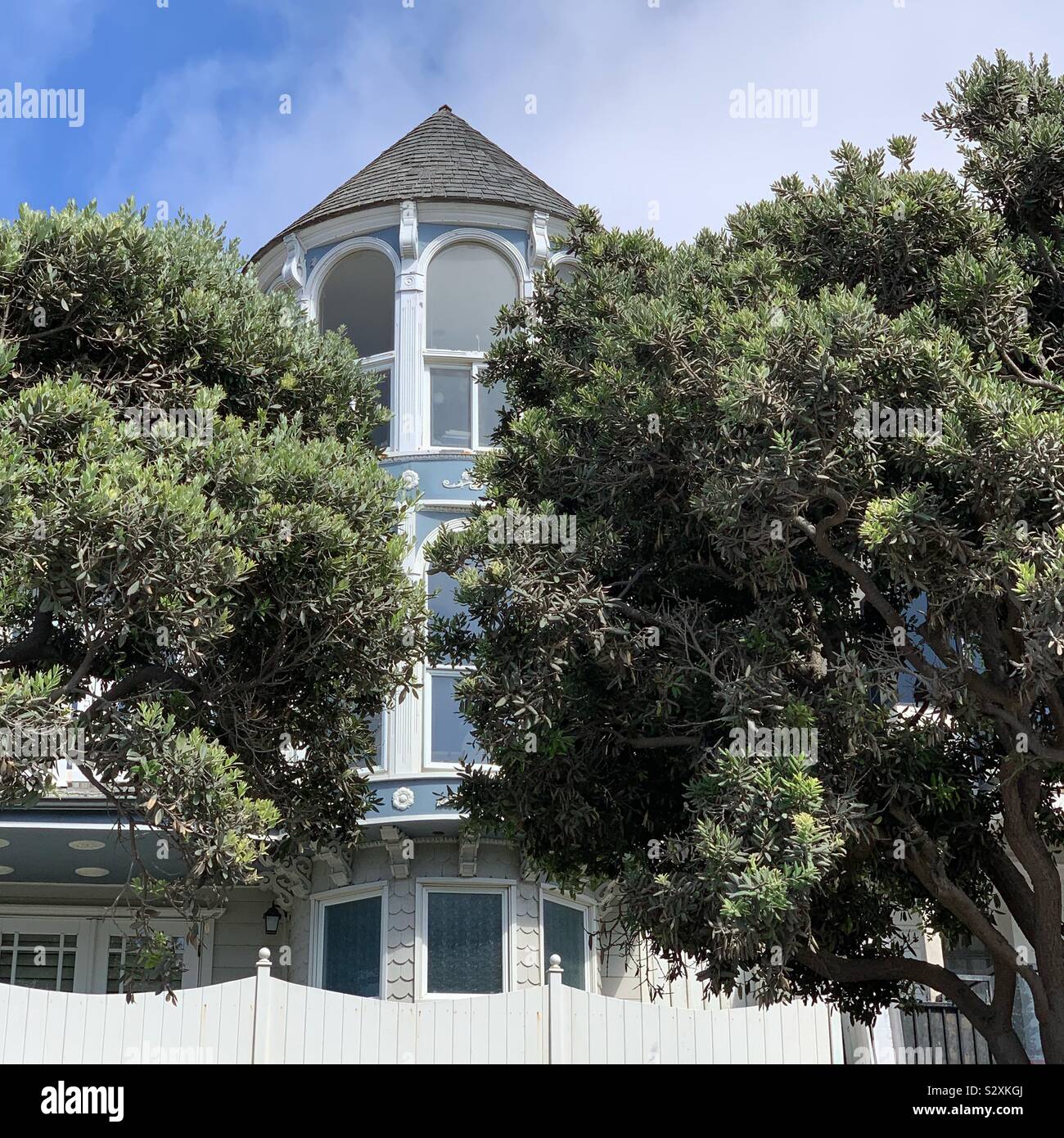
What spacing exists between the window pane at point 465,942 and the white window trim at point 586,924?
0.50 meters

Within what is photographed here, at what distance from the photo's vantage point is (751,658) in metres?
10.2

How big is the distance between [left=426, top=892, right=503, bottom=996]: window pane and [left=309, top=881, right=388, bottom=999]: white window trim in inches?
21.2

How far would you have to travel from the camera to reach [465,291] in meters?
18.5

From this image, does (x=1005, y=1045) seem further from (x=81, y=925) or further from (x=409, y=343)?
(x=81, y=925)

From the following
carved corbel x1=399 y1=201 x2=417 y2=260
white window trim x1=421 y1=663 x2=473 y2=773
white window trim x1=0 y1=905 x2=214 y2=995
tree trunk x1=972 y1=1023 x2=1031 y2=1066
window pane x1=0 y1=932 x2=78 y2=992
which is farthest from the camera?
white window trim x1=0 y1=905 x2=214 y2=995

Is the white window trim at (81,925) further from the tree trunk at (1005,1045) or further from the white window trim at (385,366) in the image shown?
the tree trunk at (1005,1045)

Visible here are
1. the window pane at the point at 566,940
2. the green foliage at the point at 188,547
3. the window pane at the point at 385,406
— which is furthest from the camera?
the window pane at the point at 385,406

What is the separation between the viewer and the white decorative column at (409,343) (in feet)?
57.1

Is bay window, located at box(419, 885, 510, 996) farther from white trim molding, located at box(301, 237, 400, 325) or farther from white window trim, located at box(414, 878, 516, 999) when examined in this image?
white trim molding, located at box(301, 237, 400, 325)

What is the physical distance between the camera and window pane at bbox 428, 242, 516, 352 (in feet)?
60.4

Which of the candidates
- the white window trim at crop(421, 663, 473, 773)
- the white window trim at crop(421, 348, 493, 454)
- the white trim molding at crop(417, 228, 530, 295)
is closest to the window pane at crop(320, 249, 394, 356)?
the white trim molding at crop(417, 228, 530, 295)

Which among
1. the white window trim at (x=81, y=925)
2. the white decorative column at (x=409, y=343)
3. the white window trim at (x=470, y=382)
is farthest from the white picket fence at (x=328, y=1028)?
the white window trim at (x=470, y=382)

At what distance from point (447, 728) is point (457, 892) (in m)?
1.95

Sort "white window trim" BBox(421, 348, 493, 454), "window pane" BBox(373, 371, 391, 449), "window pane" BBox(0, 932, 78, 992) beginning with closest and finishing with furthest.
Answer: "window pane" BBox(373, 371, 391, 449) → "white window trim" BBox(421, 348, 493, 454) → "window pane" BBox(0, 932, 78, 992)
